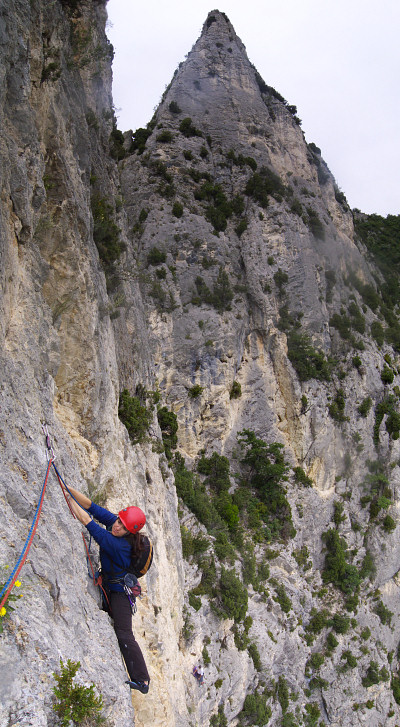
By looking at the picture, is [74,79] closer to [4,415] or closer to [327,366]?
[4,415]

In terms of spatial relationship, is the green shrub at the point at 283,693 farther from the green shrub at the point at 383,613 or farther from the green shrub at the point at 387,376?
the green shrub at the point at 387,376

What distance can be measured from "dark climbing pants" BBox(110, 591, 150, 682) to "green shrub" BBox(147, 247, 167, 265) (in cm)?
2368

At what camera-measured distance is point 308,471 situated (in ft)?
105

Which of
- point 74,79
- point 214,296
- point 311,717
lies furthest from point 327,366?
point 74,79

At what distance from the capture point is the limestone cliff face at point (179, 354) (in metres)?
6.71

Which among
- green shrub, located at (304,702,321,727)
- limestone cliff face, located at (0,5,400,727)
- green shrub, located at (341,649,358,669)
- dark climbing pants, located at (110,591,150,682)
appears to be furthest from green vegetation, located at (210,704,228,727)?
dark climbing pants, located at (110,591,150,682)

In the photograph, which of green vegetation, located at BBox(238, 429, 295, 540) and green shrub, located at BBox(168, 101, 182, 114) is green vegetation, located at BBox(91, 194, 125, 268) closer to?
green vegetation, located at BBox(238, 429, 295, 540)

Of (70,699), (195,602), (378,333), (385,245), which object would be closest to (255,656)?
(195,602)

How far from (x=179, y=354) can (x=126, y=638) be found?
68.4 feet

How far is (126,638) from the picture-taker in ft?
22.9

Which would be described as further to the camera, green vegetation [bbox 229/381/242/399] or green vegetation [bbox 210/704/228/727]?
green vegetation [bbox 229/381/242/399]

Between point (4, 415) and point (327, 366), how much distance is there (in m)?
30.2

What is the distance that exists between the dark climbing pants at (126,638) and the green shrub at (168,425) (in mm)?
16879

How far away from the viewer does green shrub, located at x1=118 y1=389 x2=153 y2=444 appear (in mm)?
14555
